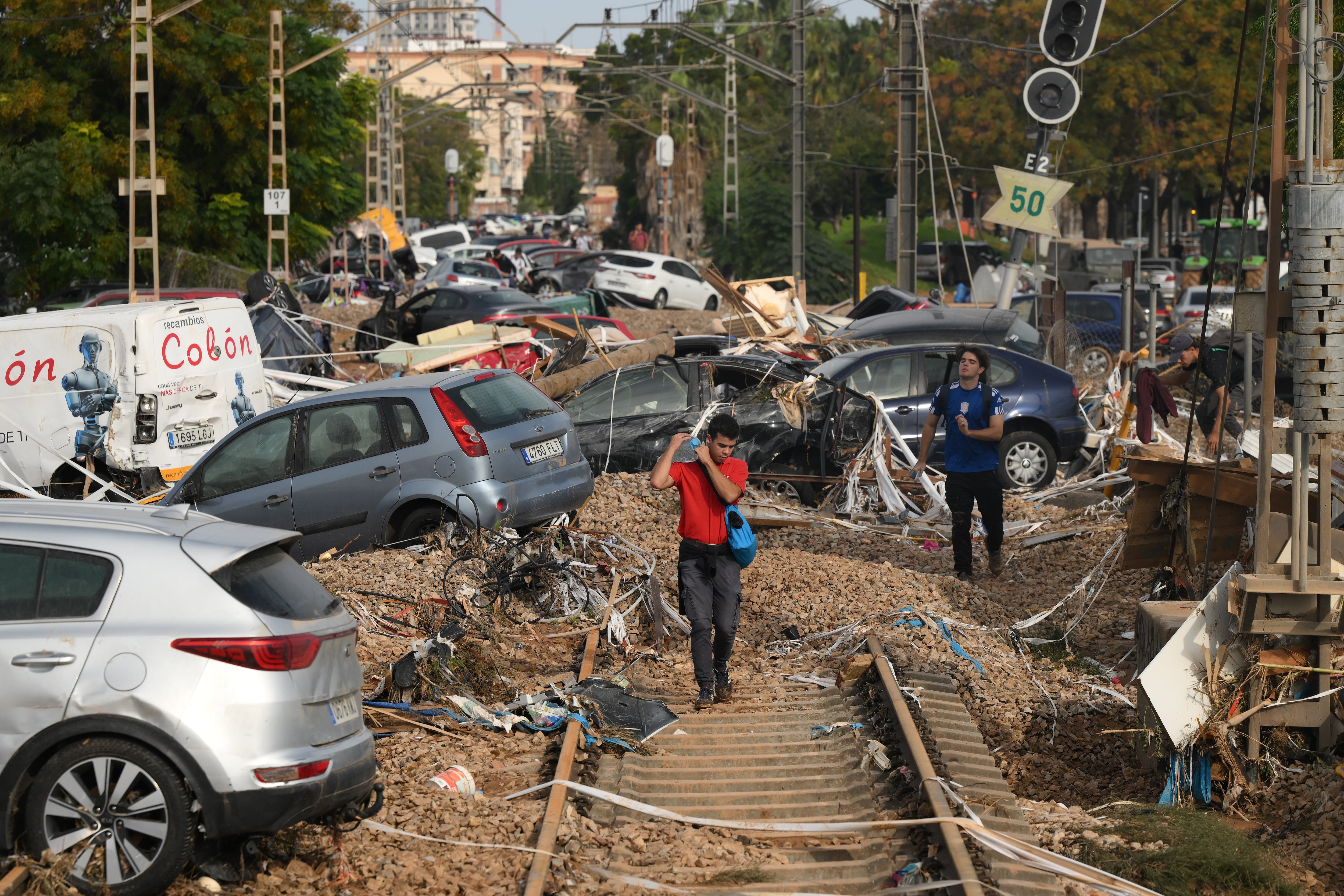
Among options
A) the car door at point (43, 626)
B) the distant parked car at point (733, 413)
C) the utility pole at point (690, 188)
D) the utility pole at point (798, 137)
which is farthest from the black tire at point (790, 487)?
the utility pole at point (690, 188)

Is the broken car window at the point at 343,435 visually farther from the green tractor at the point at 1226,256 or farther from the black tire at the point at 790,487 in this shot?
the green tractor at the point at 1226,256

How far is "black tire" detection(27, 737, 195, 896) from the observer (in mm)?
5230

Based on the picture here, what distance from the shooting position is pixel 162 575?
5.45 m

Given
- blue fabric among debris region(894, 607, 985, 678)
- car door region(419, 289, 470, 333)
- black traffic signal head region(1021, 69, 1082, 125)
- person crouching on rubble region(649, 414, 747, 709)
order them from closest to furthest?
person crouching on rubble region(649, 414, 747, 709) < blue fabric among debris region(894, 607, 985, 678) < black traffic signal head region(1021, 69, 1082, 125) < car door region(419, 289, 470, 333)

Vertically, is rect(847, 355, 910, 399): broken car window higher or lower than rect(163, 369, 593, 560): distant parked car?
higher

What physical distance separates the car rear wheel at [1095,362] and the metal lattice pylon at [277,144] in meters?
15.3

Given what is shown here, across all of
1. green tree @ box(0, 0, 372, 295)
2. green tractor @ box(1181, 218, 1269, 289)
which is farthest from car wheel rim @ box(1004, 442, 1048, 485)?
green tree @ box(0, 0, 372, 295)

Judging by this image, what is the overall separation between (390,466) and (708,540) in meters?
3.86

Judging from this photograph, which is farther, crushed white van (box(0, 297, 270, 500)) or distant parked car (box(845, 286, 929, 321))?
distant parked car (box(845, 286, 929, 321))

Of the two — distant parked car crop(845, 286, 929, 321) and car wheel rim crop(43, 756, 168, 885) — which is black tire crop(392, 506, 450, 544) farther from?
distant parked car crop(845, 286, 929, 321)

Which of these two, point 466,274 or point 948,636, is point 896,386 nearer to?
point 948,636

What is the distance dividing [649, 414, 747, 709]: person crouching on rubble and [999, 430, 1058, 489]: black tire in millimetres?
7617

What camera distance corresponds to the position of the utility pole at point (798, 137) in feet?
91.6

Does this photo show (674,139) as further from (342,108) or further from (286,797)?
(286,797)
